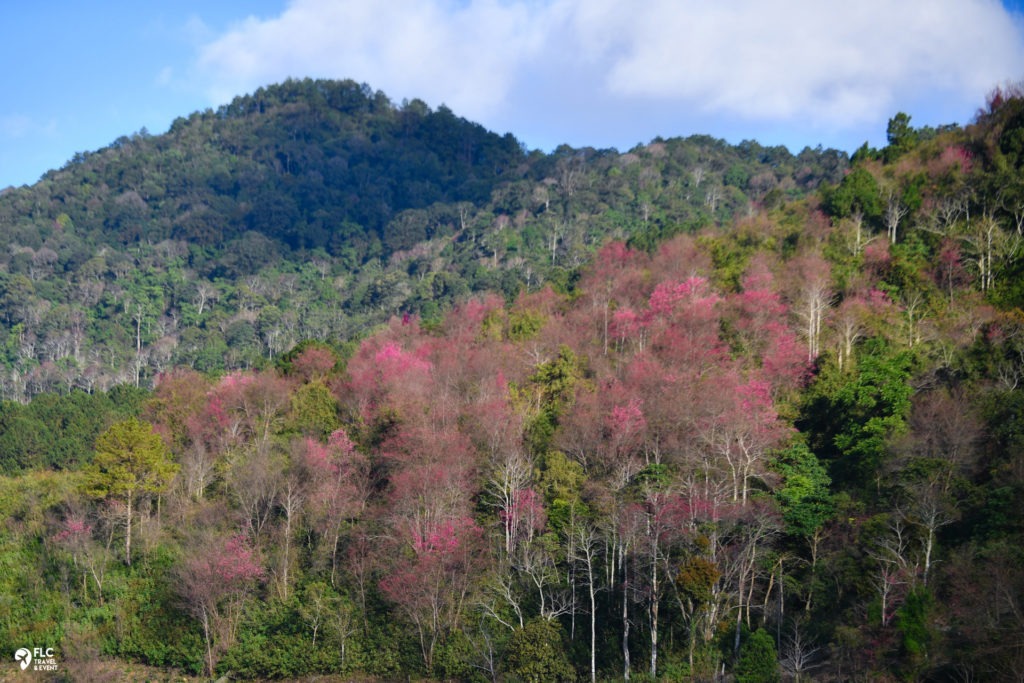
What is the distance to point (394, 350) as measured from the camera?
123 feet

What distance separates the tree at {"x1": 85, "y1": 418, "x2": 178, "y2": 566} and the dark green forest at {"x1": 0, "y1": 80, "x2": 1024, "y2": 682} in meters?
0.10

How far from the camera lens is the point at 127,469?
2819 centimetres

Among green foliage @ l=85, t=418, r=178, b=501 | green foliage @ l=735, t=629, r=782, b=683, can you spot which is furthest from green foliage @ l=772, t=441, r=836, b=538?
green foliage @ l=85, t=418, r=178, b=501

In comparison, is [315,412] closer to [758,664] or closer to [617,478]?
[617,478]

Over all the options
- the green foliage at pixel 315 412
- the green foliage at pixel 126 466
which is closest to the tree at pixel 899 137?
the green foliage at pixel 315 412

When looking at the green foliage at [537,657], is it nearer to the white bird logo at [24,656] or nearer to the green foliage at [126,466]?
the white bird logo at [24,656]

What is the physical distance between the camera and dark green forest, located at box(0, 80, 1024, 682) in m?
19.5

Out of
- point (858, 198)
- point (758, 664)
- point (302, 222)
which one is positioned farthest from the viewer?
point (302, 222)

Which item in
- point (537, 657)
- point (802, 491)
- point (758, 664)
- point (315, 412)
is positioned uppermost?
point (315, 412)

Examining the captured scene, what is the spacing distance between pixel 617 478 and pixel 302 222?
3122 inches

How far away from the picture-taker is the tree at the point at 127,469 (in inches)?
1104

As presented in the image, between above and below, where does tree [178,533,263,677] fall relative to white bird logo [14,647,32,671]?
above

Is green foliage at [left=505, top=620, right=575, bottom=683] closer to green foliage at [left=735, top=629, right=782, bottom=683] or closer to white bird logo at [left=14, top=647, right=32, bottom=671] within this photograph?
green foliage at [left=735, top=629, right=782, bottom=683]

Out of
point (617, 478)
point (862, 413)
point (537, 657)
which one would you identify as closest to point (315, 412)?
point (617, 478)
